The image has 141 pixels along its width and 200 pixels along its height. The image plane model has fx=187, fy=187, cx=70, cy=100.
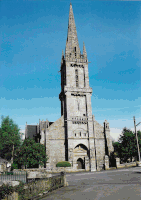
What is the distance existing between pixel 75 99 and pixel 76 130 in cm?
728

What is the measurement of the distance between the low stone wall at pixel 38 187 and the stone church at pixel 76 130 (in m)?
23.9

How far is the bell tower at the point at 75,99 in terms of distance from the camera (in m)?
40.5

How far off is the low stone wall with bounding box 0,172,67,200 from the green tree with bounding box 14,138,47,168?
21036 mm

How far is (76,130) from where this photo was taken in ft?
136

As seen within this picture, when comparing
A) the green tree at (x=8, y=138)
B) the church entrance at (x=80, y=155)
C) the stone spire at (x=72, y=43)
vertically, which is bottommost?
the church entrance at (x=80, y=155)

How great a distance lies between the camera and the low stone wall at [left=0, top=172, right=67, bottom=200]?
8848mm

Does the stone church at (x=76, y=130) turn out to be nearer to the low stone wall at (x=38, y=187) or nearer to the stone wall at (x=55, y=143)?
the stone wall at (x=55, y=143)

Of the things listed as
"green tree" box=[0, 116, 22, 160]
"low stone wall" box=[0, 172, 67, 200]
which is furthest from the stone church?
"low stone wall" box=[0, 172, 67, 200]

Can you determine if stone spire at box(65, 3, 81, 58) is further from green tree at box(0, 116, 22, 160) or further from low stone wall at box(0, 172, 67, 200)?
low stone wall at box(0, 172, 67, 200)

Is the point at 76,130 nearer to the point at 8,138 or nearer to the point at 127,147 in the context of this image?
the point at 127,147

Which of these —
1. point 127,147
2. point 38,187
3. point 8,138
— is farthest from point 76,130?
point 38,187

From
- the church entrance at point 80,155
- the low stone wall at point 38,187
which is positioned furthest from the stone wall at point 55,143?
the low stone wall at point 38,187

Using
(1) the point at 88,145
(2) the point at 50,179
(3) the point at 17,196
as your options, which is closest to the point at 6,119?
(1) the point at 88,145

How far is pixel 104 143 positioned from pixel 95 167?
6788 mm
